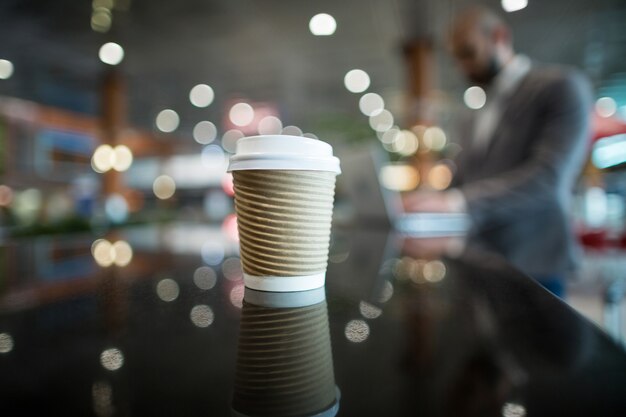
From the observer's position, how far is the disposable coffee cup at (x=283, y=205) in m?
0.52

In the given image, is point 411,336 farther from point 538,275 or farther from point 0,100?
point 0,100

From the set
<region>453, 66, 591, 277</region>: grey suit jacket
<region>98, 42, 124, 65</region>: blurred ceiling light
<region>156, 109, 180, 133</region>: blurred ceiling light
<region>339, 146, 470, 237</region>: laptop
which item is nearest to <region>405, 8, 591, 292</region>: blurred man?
<region>453, 66, 591, 277</region>: grey suit jacket

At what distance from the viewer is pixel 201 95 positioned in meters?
10.4

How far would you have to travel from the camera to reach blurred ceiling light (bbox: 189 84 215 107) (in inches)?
383

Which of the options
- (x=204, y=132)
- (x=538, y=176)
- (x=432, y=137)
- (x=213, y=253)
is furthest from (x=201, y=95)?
(x=213, y=253)

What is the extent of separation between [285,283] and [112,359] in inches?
10.3

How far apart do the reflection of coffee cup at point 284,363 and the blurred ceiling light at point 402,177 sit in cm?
557

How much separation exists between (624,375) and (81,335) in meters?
0.39

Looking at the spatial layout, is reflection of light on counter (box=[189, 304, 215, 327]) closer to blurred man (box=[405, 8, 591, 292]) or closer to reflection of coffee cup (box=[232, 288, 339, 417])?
reflection of coffee cup (box=[232, 288, 339, 417])

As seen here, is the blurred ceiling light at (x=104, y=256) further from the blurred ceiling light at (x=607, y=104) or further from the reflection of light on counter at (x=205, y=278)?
the blurred ceiling light at (x=607, y=104)

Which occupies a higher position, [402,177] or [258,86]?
[258,86]

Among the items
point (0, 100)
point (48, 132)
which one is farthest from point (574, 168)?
point (48, 132)

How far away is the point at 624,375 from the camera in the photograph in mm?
263

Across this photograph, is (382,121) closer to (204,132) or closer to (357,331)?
(204,132)
